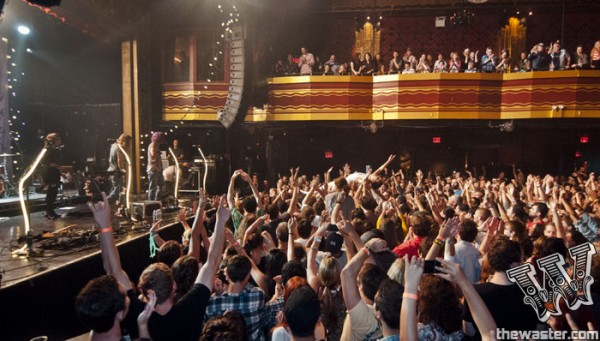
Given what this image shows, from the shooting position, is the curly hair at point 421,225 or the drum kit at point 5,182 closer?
the curly hair at point 421,225

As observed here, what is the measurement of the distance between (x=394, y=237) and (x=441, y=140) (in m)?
14.3

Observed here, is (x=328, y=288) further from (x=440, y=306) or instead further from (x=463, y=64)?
(x=463, y=64)

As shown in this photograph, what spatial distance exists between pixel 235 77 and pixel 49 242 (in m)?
8.20

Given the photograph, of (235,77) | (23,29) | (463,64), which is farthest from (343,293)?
(463,64)

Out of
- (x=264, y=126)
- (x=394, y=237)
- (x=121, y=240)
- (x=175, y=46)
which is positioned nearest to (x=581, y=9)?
(x=264, y=126)

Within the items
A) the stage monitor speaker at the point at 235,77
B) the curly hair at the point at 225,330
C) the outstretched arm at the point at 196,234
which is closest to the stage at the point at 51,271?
the outstretched arm at the point at 196,234

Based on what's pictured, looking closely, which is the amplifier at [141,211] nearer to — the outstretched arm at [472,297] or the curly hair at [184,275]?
the curly hair at [184,275]

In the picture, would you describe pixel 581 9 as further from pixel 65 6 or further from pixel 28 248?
pixel 28 248

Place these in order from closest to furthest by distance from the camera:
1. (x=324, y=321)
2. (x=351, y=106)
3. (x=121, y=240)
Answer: (x=324, y=321)
(x=121, y=240)
(x=351, y=106)

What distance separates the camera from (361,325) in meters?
2.86

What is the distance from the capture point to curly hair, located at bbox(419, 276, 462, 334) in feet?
8.79

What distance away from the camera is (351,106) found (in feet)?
52.7

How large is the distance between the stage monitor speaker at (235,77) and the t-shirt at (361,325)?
37.4ft

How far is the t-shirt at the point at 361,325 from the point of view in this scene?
2.86m
